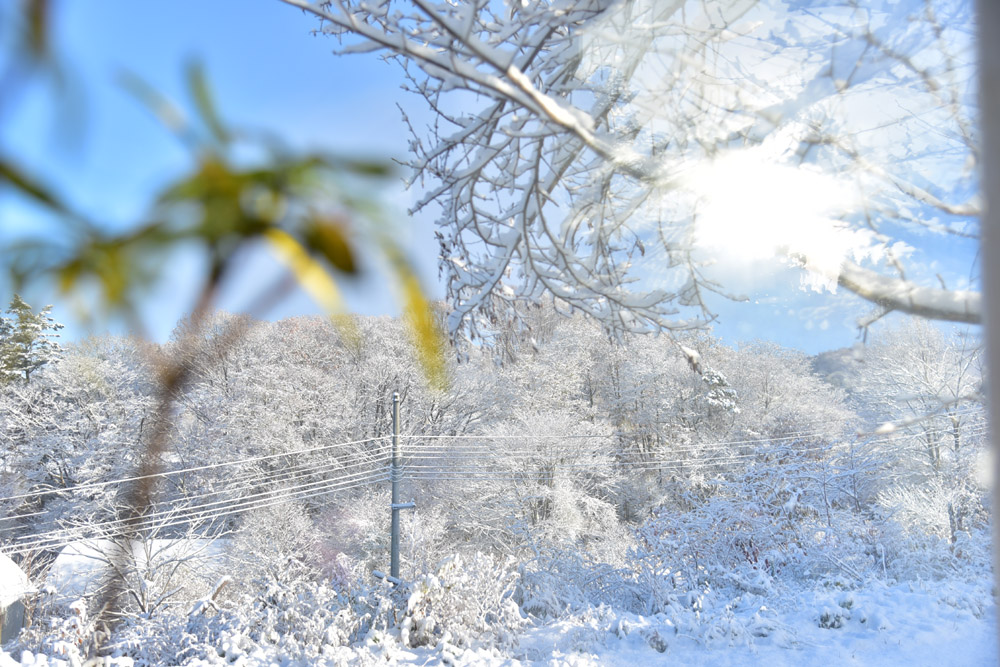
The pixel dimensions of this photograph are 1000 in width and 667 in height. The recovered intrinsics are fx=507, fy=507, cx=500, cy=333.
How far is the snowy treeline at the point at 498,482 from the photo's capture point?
40.9 inches

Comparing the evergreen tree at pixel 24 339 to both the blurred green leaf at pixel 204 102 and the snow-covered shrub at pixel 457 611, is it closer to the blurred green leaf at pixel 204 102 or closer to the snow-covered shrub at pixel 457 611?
the blurred green leaf at pixel 204 102

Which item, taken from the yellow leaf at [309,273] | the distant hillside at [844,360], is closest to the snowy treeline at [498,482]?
the distant hillside at [844,360]

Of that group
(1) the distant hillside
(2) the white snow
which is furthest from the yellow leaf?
(2) the white snow

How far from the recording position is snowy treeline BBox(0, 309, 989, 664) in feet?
3.41

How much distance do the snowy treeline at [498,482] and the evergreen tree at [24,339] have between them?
A: 38 mm

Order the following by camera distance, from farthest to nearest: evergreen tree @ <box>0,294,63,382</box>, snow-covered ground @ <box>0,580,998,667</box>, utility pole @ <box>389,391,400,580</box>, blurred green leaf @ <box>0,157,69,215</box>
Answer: utility pole @ <box>389,391,400,580</box> → snow-covered ground @ <box>0,580,998,667</box> → evergreen tree @ <box>0,294,63,382</box> → blurred green leaf @ <box>0,157,69,215</box>

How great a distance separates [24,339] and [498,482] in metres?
3.63

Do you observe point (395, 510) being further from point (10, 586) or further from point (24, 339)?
point (24, 339)

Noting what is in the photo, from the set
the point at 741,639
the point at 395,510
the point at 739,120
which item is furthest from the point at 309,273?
the point at 395,510

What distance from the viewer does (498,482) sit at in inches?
152

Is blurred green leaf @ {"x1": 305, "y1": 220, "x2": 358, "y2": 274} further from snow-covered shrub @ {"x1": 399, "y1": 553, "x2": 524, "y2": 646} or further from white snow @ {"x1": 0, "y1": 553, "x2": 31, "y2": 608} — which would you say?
white snow @ {"x1": 0, "y1": 553, "x2": 31, "y2": 608}

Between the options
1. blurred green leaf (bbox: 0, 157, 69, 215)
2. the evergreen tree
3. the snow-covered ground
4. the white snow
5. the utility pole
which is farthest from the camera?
the utility pole

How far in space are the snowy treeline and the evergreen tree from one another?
4 cm

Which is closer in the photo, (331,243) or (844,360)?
(331,243)
